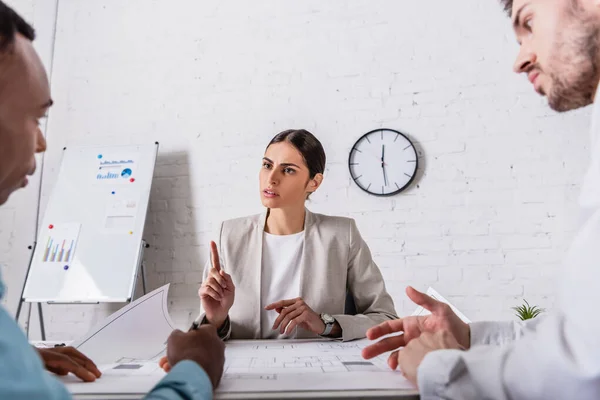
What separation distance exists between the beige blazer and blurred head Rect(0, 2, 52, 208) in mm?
1162

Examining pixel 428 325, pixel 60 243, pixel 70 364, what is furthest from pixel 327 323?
pixel 60 243

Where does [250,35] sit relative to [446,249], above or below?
above

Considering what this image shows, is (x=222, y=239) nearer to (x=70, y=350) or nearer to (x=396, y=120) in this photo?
(x=70, y=350)

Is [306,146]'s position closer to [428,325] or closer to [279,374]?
[428,325]

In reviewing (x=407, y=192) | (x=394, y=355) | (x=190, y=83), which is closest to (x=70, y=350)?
(x=394, y=355)

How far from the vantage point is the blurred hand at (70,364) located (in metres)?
0.81

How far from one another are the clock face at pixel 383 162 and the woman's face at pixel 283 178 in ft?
3.64

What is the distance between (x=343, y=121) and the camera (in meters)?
3.12

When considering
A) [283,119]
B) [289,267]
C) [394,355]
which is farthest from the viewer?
[283,119]

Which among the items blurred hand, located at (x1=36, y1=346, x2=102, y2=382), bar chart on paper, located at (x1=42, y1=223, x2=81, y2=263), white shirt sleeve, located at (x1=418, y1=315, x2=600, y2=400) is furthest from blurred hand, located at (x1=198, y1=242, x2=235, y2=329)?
bar chart on paper, located at (x1=42, y1=223, x2=81, y2=263)

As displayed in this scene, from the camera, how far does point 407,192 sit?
9.87 feet

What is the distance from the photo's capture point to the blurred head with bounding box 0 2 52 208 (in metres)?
0.63

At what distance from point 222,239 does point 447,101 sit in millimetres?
1857

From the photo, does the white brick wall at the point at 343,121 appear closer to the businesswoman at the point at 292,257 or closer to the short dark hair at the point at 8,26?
the businesswoman at the point at 292,257
